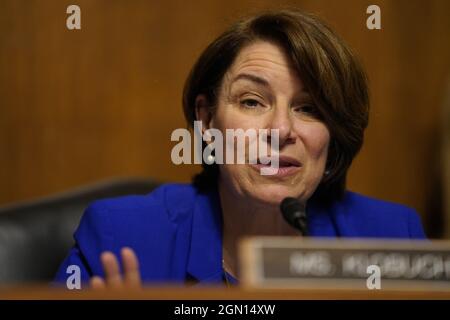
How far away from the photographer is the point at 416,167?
1212mm

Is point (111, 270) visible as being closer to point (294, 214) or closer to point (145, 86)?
point (294, 214)

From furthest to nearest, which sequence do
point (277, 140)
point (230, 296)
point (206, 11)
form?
point (206, 11) → point (277, 140) → point (230, 296)

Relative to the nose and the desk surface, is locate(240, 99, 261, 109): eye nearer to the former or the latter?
the nose

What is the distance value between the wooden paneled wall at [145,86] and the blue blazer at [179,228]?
5cm

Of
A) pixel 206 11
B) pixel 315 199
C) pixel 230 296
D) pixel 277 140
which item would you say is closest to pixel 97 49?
pixel 206 11

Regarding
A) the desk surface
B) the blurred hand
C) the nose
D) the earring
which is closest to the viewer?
the desk surface

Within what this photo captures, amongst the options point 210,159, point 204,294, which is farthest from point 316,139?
point 204,294

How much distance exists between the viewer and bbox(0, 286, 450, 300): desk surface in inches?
28.7

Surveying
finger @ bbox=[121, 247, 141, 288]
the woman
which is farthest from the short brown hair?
finger @ bbox=[121, 247, 141, 288]

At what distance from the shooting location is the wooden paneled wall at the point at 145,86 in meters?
1.13

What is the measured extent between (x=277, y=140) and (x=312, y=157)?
9 cm

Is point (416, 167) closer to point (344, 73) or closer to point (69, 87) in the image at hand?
point (344, 73)

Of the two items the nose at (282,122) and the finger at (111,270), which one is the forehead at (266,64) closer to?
the nose at (282,122)

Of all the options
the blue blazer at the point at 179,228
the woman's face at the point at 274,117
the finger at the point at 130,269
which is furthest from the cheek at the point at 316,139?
the finger at the point at 130,269
